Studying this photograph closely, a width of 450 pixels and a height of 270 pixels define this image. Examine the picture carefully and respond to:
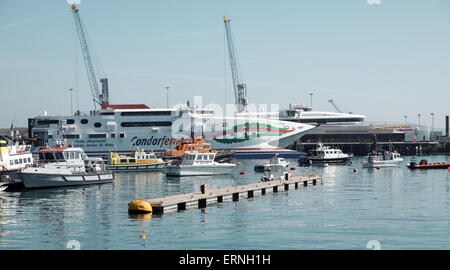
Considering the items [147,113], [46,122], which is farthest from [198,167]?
[46,122]

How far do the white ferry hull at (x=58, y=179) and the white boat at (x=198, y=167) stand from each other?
36.4ft

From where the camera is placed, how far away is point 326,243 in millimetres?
25797

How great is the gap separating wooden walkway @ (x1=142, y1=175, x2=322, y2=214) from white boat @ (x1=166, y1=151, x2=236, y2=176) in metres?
14.5

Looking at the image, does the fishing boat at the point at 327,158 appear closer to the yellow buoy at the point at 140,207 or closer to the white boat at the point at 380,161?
the white boat at the point at 380,161

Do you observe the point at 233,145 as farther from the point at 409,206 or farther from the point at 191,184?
the point at 409,206

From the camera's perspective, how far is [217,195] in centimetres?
4112

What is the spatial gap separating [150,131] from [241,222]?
80255 millimetres

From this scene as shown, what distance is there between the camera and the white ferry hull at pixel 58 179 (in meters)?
50.1

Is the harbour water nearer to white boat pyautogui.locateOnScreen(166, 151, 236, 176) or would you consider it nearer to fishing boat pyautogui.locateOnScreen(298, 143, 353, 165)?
white boat pyautogui.locateOnScreen(166, 151, 236, 176)

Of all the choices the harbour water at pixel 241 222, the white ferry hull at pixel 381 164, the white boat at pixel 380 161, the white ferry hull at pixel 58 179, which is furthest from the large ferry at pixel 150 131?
the harbour water at pixel 241 222

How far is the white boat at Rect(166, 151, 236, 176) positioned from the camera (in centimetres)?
6712

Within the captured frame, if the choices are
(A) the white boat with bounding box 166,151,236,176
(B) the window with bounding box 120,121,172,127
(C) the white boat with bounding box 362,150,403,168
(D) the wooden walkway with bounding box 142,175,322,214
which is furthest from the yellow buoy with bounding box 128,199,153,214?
(B) the window with bounding box 120,121,172,127

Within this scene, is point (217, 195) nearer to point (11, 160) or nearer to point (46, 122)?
point (11, 160)

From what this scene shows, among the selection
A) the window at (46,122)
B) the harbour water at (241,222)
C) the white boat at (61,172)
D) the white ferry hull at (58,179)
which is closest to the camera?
the harbour water at (241,222)
